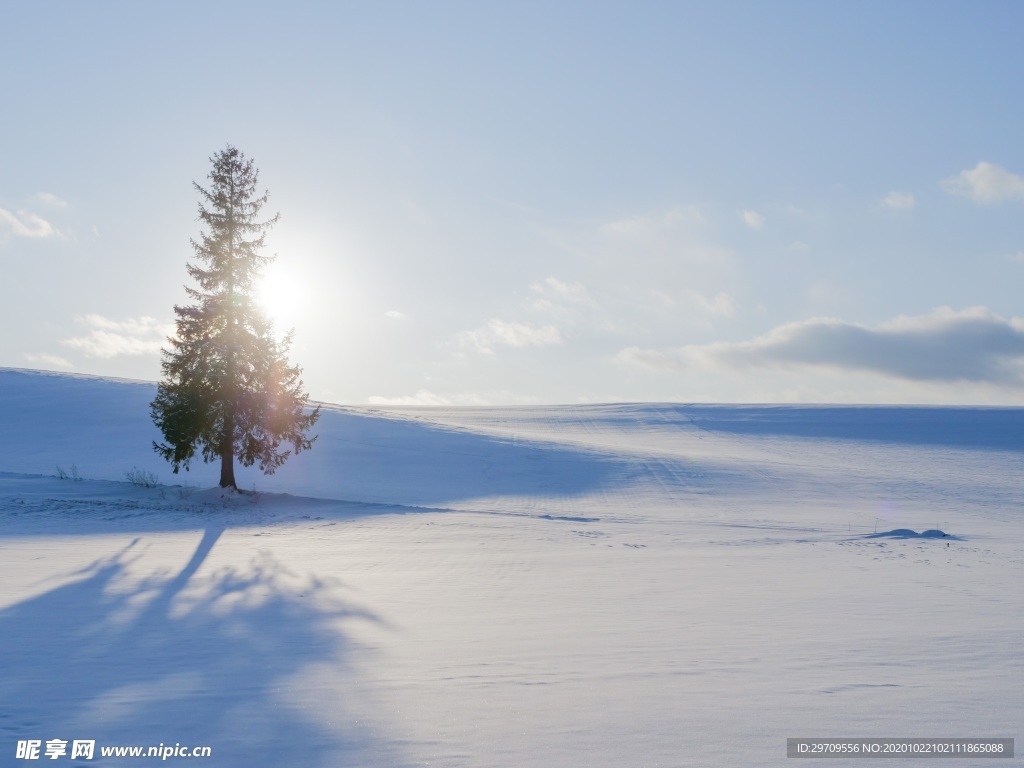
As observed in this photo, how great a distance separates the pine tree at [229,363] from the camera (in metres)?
28.6

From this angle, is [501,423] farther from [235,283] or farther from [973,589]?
[973,589]

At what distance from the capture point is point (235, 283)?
96.4ft

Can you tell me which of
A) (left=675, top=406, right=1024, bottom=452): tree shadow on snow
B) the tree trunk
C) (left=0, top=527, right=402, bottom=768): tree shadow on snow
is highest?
(left=675, top=406, right=1024, bottom=452): tree shadow on snow

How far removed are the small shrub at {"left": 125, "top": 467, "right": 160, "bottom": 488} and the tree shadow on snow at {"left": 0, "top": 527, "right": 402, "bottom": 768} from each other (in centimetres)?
1854

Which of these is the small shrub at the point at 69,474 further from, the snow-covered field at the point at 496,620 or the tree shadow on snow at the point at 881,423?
the tree shadow on snow at the point at 881,423

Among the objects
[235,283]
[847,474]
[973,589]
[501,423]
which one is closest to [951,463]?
[847,474]

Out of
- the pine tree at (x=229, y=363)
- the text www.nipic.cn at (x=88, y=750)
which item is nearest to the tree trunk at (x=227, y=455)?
A: the pine tree at (x=229, y=363)

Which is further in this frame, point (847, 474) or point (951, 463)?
point (951, 463)

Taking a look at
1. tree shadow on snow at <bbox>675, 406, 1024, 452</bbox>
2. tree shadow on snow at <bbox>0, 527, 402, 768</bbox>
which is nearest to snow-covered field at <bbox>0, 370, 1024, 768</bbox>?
tree shadow on snow at <bbox>0, 527, 402, 768</bbox>

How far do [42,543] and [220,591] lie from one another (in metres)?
9.40

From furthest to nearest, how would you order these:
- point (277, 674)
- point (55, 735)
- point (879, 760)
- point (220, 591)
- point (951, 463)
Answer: point (951, 463) < point (220, 591) < point (277, 674) < point (55, 735) < point (879, 760)

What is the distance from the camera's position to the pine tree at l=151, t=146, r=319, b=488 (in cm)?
2856

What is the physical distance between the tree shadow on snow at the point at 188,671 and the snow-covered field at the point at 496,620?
4 cm

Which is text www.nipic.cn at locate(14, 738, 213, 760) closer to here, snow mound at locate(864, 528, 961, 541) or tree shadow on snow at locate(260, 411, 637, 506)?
snow mound at locate(864, 528, 961, 541)
